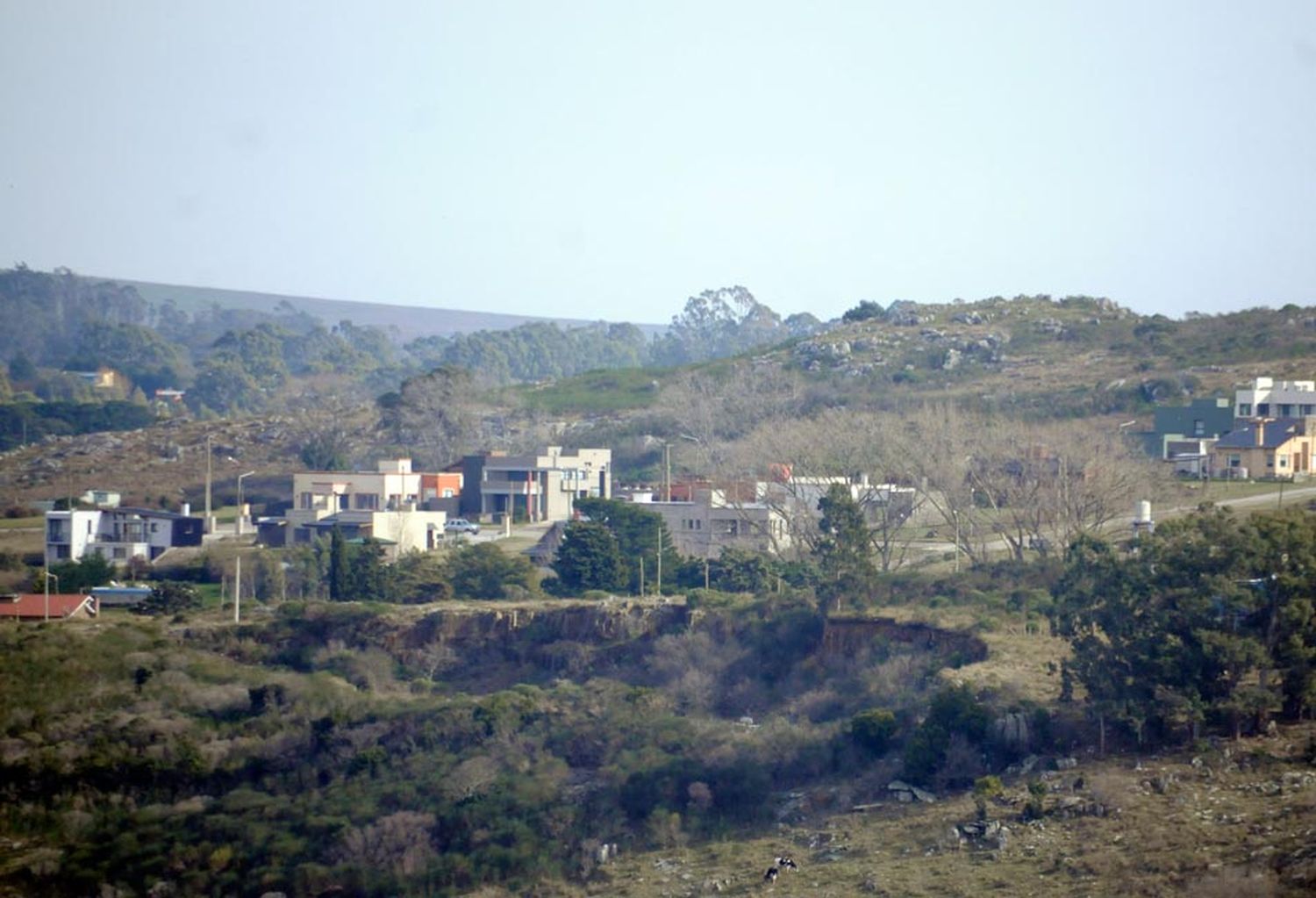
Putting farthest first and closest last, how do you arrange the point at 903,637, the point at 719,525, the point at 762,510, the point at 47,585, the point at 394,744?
the point at 719,525 → the point at 762,510 → the point at 47,585 → the point at 903,637 → the point at 394,744

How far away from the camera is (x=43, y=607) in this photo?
3503 cm

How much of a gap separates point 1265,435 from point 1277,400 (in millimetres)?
4907

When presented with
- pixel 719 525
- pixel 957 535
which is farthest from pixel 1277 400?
pixel 957 535

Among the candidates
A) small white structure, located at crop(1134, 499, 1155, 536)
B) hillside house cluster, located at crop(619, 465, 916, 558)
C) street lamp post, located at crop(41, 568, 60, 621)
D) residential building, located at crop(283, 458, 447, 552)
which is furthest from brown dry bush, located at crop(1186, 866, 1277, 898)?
residential building, located at crop(283, 458, 447, 552)

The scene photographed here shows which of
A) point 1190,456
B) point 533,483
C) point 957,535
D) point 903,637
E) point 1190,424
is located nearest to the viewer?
point 903,637

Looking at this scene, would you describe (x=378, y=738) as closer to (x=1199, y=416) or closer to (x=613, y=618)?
(x=613, y=618)

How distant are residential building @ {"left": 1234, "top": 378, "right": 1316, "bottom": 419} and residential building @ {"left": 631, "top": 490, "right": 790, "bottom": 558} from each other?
1624cm

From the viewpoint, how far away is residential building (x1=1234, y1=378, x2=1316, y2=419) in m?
49.4

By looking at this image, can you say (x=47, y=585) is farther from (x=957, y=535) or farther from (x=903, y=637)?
(x=957, y=535)

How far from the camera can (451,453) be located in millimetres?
63156

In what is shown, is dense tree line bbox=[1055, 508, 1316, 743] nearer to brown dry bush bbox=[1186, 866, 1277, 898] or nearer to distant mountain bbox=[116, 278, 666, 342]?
brown dry bush bbox=[1186, 866, 1277, 898]

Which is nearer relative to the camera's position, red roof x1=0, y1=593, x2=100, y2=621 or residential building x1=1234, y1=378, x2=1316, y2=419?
red roof x1=0, y1=593, x2=100, y2=621

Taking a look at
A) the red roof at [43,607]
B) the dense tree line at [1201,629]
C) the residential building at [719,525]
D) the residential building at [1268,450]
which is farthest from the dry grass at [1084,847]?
the residential building at [1268,450]

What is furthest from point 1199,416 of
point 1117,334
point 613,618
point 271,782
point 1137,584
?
point 271,782
